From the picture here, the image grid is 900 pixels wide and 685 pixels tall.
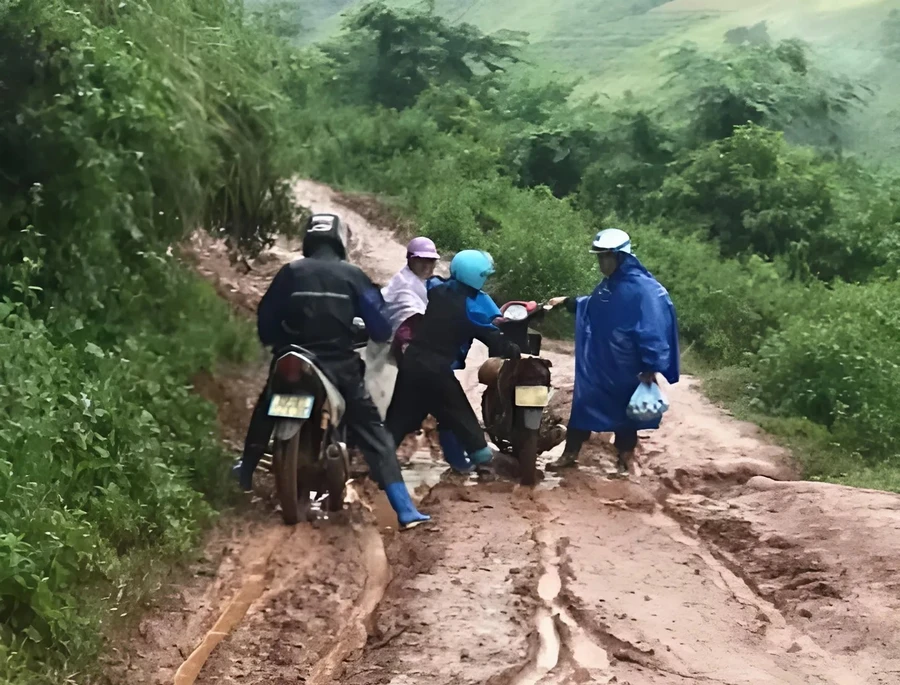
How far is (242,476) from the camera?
6.09m

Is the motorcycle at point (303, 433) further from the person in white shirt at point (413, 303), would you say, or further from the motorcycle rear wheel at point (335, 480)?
the person in white shirt at point (413, 303)

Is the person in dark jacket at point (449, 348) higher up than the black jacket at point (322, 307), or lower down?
lower down

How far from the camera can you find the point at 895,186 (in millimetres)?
17578

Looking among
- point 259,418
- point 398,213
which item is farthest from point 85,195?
point 398,213

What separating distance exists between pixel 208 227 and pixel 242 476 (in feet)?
9.22

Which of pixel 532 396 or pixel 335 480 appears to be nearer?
pixel 335 480

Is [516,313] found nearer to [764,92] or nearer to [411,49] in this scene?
[764,92]

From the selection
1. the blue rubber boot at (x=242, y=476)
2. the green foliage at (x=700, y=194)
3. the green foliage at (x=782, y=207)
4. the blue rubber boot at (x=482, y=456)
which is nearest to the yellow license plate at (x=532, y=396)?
the blue rubber boot at (x=482, y=456)

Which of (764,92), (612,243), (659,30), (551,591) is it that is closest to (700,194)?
(764,92)

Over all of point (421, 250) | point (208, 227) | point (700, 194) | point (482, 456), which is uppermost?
point (421, 250)

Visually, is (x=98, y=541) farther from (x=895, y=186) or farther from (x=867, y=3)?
(x=867, y=3)

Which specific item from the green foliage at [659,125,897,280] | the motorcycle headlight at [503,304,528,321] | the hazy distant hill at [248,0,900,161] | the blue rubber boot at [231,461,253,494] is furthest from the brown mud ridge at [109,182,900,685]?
the hazy distant hill at [248,0,900,161]

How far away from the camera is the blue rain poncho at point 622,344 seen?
6883 mm

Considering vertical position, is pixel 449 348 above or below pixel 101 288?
below
